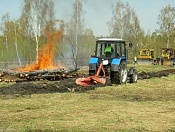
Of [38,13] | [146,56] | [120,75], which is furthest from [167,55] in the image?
[120,75]

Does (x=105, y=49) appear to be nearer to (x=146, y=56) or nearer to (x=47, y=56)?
(x=47, y=56)

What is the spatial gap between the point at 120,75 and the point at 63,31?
474 inches

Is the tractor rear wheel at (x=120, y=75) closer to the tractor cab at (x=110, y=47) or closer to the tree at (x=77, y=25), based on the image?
the tractor cab at (x=110, y=47)

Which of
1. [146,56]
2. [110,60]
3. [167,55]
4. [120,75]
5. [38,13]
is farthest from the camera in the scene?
[146,56]

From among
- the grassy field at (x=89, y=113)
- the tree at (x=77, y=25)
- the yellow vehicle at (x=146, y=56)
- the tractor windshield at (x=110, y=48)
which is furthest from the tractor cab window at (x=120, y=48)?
the yellow vehicle at (x=146, y=56)

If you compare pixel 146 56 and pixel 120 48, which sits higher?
pixel 120 48

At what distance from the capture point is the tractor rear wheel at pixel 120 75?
19503 millimetres

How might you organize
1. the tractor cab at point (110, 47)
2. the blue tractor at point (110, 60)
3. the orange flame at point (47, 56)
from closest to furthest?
the blue tractor at point (110, 60)
the tractor cab at point (110, 47)
the orange flame at point (47, 56)

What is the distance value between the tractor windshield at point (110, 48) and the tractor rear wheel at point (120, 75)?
0.74 m

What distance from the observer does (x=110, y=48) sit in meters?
19.8

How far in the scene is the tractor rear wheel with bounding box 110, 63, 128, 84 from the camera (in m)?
19.5

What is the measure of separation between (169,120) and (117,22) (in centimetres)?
5628

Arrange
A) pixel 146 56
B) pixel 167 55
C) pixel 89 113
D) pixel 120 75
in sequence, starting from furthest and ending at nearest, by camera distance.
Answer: pixel 146 56 < pixel 167 55 < pixel 120 75 < pixel 89 113

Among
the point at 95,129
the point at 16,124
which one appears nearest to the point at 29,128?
the point at 16,124
